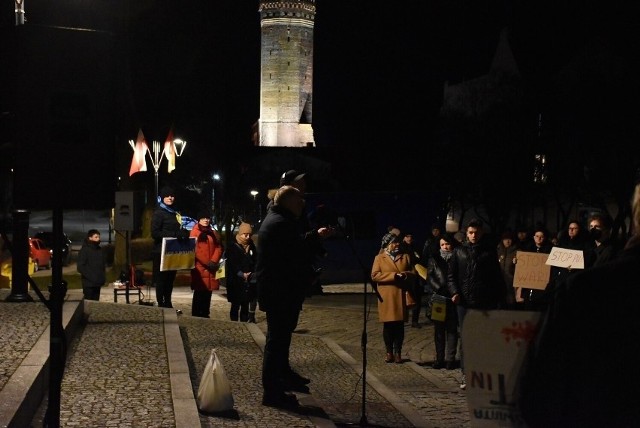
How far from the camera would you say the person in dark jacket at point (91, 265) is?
17891 mm

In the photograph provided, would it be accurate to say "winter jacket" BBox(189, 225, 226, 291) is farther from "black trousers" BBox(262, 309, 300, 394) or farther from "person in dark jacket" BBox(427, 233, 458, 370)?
"black trousers" BBox(262, 309, 300, 394)

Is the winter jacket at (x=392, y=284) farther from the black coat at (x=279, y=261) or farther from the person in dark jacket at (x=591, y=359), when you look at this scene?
the person in dark jacket at (x=591, y=359)

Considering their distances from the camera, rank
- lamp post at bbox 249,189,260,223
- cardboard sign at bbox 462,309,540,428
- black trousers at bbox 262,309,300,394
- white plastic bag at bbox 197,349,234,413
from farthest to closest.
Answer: lamp post at bbox 249,189,260,223 → black trousers at bbox 262,309,300,394 → white plastic bag at bbox 197,349,234,413 → cardboard sign at bbox 462,309,540,428

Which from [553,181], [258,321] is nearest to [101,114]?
[258,321]

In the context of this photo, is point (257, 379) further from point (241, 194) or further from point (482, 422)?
point (241, 194)

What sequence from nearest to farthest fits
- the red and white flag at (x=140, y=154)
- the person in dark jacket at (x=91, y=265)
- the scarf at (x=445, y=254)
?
the scarf at (x=445, y=254) → the person in dark jacket at (x=91, y=265) → the red and white flag at (x=140, y=154)

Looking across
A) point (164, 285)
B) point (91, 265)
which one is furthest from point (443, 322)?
point (91, 265)

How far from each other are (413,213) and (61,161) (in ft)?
85.9

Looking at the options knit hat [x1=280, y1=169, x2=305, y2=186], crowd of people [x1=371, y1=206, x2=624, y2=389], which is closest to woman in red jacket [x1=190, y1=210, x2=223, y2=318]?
crowd of people [x1=371, y1=206, x2=624, y2=389]

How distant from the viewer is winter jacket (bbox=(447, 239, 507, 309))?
12.1 m

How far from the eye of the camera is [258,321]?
19.3 m

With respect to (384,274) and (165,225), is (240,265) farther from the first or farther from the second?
(384,274)

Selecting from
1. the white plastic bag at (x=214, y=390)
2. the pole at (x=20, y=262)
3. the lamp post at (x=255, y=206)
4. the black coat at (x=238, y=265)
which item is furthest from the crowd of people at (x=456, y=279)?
the lamp post at (x=255, y=206)

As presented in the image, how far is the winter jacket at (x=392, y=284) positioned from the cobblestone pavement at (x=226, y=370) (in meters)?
0.69
